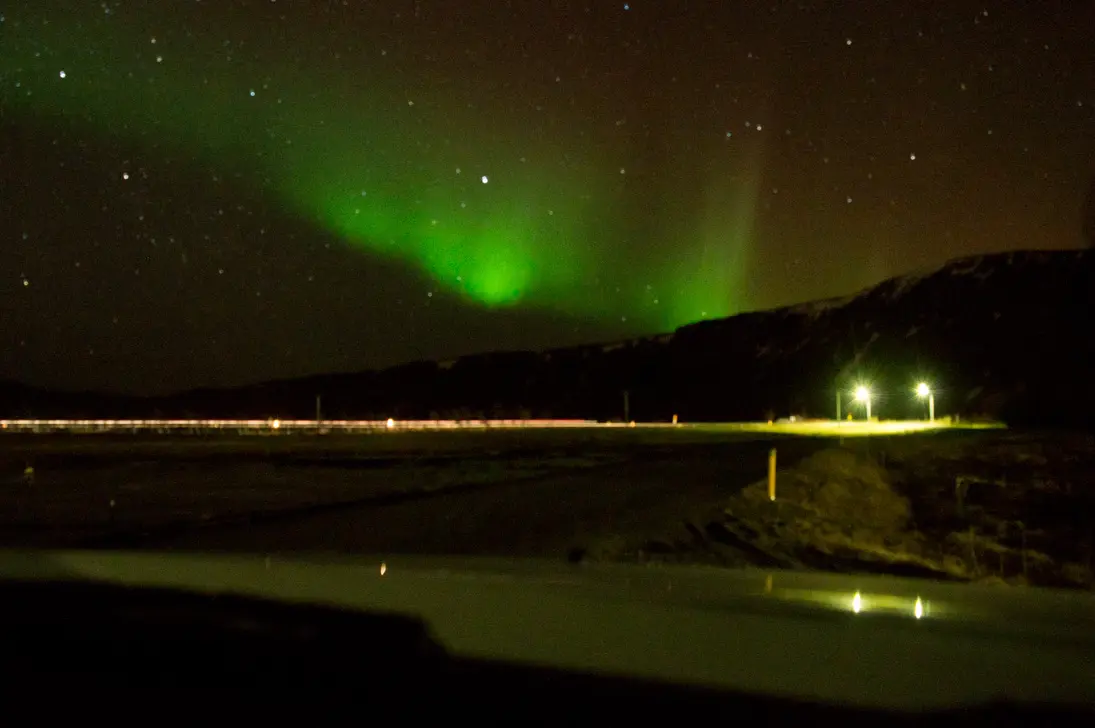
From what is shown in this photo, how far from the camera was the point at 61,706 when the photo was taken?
4113 mm

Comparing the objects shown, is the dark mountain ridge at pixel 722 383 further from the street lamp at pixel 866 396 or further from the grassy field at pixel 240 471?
the grassy field at pixel 240 471

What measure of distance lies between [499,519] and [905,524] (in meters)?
8.21

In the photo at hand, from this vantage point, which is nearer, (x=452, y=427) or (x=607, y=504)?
(x=607, y=504)

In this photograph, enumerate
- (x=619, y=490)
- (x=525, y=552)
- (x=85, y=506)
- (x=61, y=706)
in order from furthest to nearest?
(x=619, y=490)
(x=85, y=506)
(x=525, y=552)
(x=61, y=706)

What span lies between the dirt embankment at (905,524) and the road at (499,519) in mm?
855

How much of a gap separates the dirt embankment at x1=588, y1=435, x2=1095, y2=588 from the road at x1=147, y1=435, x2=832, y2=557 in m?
0.86

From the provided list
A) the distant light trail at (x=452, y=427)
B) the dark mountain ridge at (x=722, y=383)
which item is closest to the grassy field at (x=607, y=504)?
the distant light trail at (x=452, y=427)

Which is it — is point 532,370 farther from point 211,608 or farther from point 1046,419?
point 211,608

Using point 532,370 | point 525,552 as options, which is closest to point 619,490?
point 525,552

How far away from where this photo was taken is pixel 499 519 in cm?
1833

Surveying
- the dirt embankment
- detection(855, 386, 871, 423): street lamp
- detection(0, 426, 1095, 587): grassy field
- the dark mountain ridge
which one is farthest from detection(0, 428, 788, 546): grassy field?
the dark mountain ridge

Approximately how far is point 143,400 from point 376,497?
477 ft

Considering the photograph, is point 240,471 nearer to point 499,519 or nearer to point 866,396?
point 499,519

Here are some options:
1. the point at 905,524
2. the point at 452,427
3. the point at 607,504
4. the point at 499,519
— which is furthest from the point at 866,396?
the point at 499,519
